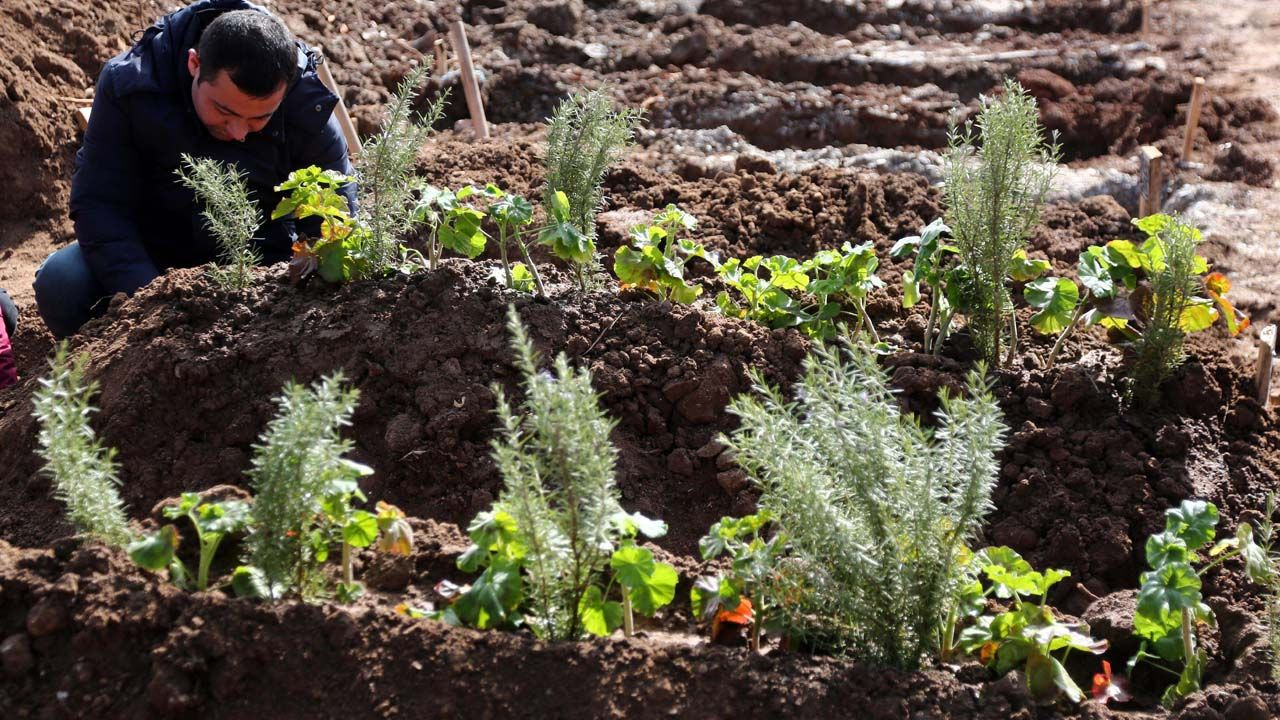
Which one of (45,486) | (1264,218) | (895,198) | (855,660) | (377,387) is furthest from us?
(1264,218)

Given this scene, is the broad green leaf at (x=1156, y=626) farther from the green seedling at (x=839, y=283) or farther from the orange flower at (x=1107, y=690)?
the green seedling at (x=839, y=283)

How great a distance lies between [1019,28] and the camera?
841cm

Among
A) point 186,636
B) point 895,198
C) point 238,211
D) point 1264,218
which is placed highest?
point 238,211

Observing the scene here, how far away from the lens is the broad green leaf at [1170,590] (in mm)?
2441

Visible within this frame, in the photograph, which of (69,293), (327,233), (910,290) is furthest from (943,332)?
(69,293)

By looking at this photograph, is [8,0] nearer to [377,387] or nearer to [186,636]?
[377,387]

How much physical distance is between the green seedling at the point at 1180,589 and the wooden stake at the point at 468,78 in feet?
13.4

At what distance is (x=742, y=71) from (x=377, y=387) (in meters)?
4.39

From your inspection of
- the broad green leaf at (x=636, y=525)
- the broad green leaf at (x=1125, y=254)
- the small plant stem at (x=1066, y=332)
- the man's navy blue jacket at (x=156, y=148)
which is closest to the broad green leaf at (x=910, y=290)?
the small plant stem at (x=1066, y=332)

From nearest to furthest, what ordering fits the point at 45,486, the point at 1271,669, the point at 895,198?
the point at 1271,669 < the point at 45,486 < the point at 895,198

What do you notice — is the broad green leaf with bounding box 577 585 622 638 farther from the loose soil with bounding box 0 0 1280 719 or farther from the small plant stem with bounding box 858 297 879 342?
the small plant stem with bounding box 858 297 879 342

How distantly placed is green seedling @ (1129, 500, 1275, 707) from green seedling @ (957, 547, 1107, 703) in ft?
0.46

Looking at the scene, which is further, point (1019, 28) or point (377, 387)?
point (1019, 28)

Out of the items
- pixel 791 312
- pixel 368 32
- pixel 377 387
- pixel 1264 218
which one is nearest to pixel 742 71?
pixel 368 32
